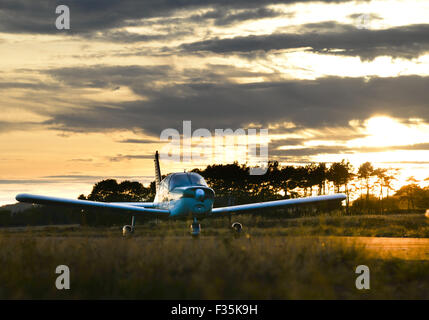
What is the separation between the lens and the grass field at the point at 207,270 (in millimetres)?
8078

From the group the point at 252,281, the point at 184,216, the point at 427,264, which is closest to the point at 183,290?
the point at 252,281

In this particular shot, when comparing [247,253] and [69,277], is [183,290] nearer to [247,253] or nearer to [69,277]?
[69,277]

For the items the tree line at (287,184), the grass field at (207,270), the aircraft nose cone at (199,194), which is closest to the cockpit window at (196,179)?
the aircraft nose cone at (199,194)

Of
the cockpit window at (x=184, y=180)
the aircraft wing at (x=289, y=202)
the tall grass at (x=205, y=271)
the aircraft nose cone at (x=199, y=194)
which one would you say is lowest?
the tall grass at (x=205, y=271)

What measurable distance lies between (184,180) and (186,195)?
132 centimetres

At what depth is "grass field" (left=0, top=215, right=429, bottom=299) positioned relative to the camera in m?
8.08

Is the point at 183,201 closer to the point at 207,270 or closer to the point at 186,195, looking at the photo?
the point at 186,195

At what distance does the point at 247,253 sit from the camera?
1088 cm

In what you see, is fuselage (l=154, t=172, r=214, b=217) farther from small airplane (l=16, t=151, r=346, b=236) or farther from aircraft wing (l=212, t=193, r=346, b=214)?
aircraft wing (l=212, t=193, r=346, b=214)

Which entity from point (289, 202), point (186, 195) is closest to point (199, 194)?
point (186, 195)

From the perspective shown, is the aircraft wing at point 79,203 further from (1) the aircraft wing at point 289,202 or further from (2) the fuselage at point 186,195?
(1) the aircraft wing at point 289,202
